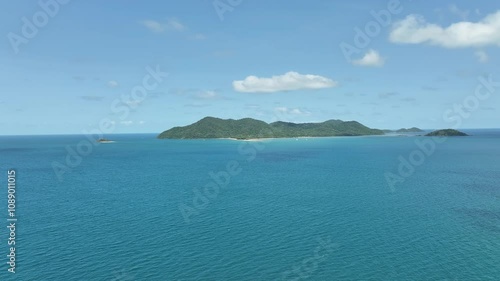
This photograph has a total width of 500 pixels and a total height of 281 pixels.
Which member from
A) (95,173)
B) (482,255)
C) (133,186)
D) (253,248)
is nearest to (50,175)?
(95,173)

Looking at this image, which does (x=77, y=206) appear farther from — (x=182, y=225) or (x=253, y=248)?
(x=253, y=248)

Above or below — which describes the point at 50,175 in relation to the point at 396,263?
above

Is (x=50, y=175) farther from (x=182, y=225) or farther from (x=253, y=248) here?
(x=253, y=248)

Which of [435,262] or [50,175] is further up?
[50,175]

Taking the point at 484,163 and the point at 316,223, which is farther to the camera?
the point at 484,163

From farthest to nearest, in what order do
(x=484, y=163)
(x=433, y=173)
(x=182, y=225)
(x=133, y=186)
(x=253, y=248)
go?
(x=484, y=163), (x=433, y=173), (x=133, y=186), (x=182, y=225), (x=253, y=248)

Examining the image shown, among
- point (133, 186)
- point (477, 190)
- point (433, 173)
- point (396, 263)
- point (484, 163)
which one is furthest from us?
point (484, 163)

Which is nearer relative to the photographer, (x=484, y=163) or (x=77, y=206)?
(x=77, y=206)

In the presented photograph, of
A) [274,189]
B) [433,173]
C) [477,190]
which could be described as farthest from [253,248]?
[433,173]

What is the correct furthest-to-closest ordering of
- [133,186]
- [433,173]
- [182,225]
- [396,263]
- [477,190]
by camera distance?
[433,173] < [133,186] < [477,190] < [182,225] < [396,263]
